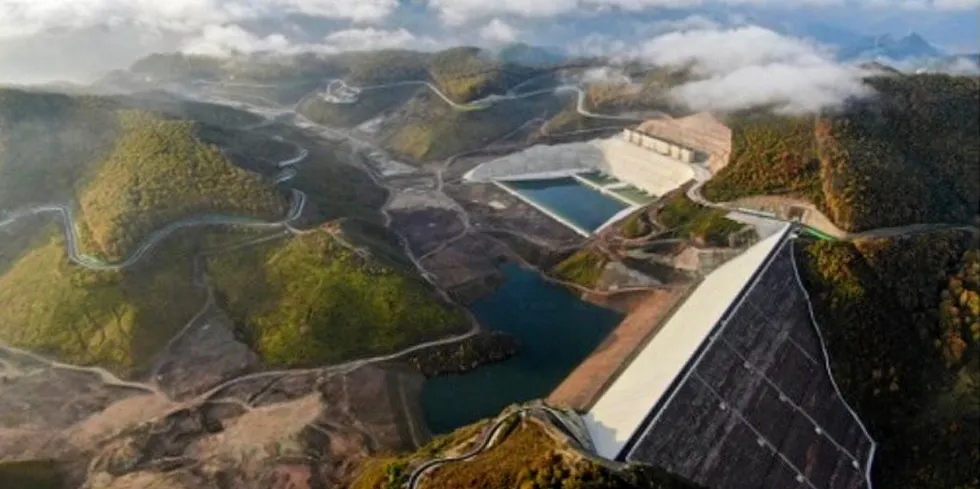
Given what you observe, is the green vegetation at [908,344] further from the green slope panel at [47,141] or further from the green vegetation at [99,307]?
the green slope panel at [47,141]

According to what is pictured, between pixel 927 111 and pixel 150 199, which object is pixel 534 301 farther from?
pixel 927 111

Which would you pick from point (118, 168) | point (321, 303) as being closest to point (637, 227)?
point (321, 303)

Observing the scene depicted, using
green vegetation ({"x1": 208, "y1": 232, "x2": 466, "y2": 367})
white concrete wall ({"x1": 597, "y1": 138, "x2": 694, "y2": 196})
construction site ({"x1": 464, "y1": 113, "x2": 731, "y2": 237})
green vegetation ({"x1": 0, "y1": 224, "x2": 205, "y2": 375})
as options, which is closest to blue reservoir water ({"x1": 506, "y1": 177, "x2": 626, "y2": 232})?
construction site ({"x1": 464, "y1": 113, "x2": 731, "y2": 237})

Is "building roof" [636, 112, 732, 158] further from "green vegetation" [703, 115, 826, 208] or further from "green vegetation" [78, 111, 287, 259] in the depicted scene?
"green vegetation" [78, 111, 287, 259]

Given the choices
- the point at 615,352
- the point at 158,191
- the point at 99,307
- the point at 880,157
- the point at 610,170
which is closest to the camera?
the point at 615,352

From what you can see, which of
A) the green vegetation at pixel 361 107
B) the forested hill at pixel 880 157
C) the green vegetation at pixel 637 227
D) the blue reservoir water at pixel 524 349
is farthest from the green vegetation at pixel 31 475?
the green vegetation at pixel 361 107

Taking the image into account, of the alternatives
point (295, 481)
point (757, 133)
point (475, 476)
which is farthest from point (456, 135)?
point (475, 476)

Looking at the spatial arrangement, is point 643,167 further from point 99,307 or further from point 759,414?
point 99,307
